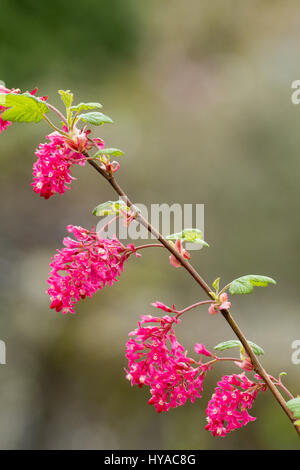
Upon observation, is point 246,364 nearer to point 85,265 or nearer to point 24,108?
point 85,265

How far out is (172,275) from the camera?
2.39 metres

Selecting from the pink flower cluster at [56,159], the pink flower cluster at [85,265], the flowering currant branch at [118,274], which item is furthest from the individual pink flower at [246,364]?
the pink flower cluster at [56,159]

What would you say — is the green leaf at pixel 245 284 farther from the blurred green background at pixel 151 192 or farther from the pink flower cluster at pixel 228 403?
the blurred green background at pixel 151 192

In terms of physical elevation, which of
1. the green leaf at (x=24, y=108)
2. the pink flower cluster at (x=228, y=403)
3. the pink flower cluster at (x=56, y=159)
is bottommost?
the pink flower cluster at (x=228, y=403)

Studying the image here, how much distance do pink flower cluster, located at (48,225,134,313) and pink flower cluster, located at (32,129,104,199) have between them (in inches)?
2.3

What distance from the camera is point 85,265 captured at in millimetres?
560

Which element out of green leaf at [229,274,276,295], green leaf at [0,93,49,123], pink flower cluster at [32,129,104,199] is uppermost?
green leaf at [0,93,49,123]

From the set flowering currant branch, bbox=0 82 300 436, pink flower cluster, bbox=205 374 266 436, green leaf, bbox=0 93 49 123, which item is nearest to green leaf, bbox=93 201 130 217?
flowering currant branch, bbox=0 82 300 436

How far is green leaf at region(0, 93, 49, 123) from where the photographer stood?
504 mm

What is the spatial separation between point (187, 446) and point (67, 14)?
7.07 ft

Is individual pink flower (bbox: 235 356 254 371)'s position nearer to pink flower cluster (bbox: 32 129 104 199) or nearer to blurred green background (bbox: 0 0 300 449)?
pink flower cluster (bbox: 32 129 104 199)

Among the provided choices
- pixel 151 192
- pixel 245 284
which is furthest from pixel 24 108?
pixel 151 192

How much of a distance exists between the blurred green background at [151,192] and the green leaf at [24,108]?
1.75 m

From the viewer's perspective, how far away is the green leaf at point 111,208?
0.54 meters
